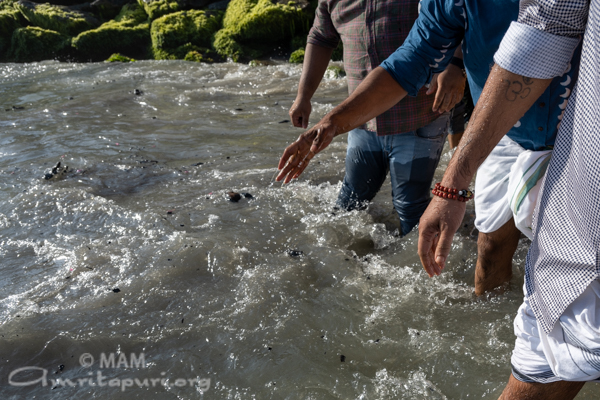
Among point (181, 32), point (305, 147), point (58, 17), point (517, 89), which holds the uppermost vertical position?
point (517, 89)

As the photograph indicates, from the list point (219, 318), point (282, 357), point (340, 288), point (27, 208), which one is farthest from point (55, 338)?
point (27, 208)

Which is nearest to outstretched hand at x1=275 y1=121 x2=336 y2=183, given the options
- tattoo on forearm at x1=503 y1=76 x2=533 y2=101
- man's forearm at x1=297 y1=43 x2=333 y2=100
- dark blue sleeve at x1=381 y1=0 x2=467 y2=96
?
dark blue sleeve at x1=381 y1=0 x2=467 y2=96

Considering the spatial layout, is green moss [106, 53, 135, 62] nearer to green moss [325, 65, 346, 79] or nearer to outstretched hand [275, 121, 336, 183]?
green moss [325, 65, 346, 79]

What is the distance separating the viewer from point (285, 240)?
14.5 ft

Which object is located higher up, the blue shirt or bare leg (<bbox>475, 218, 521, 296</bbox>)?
the blue shirt

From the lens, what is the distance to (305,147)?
2.63 m

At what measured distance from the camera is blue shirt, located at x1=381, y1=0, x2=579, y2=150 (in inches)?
78.7

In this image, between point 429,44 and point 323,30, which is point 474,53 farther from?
point 323,30

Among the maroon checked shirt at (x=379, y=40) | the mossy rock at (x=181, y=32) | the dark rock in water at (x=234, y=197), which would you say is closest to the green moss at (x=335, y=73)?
the mossy rock at (x=181, y=32)

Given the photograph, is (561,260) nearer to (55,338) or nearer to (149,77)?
(55,338)

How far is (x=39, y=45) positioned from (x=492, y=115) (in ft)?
56.9

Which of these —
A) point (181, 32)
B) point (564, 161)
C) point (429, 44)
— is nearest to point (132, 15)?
point (181, 32)

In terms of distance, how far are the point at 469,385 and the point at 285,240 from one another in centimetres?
208

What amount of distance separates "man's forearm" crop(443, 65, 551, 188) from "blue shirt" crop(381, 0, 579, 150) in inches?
1.4
